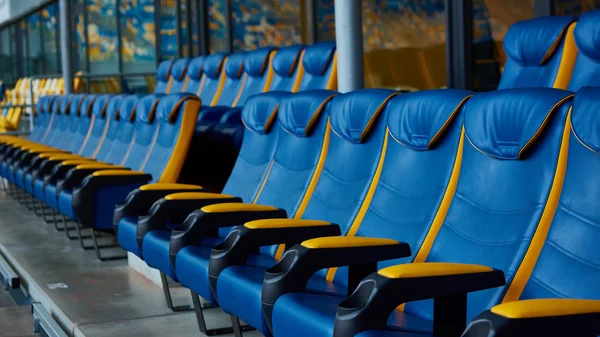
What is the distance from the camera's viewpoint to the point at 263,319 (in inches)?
85.4

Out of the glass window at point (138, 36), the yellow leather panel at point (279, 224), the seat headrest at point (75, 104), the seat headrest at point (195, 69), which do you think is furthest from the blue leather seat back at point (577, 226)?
the glass window at point (138, 36)

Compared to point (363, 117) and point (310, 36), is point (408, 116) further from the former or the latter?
point (310, 36)

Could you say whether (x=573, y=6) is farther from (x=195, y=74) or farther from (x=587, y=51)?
(x=195, y=74)

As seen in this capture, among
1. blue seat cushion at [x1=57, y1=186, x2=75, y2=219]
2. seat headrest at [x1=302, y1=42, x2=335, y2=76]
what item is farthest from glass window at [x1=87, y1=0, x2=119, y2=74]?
blue seat cushion at [x1=57, y1=186, x2=75, y2=219]

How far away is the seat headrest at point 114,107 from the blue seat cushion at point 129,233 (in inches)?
85.8

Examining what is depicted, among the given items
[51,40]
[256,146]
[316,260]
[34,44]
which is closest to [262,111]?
[256,146]

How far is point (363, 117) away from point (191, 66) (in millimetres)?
4073

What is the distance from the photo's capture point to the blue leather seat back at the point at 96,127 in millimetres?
6023

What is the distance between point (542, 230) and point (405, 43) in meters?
3.68

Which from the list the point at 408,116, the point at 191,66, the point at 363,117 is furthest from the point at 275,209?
the point at 191,66

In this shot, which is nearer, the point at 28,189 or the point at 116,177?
the point at 116,177

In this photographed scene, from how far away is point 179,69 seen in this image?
6914 millimetres

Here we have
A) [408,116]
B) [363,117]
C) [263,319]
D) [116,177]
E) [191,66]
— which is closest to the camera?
[263,319]

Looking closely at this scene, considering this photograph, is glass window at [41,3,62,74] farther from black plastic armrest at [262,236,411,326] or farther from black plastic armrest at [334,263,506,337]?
black plastic armrest at [334,263,506,337]
